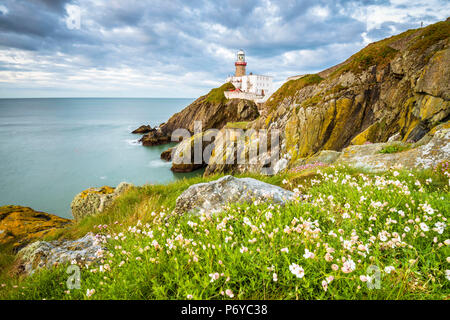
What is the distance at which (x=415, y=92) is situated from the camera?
1662cm

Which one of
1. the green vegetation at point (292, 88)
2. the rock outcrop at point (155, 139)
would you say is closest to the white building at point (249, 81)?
the rock outcrop at point (155, 139)

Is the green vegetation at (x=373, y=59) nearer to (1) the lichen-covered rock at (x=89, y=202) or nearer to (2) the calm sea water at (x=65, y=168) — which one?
(1) the lichen-covered rock at (x=89, y=202)

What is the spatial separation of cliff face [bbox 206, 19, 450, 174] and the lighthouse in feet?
→ 320

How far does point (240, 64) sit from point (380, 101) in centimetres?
10637

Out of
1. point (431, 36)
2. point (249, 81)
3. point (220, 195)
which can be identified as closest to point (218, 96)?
point (249, 81)

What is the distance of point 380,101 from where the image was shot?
20219 millimetres

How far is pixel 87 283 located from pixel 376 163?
1005 cm

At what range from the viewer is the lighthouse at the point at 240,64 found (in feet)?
380

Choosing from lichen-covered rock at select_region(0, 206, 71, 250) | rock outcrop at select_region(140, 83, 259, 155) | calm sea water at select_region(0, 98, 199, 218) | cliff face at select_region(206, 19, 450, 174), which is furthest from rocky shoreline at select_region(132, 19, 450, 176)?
rock outcrop at select_region(140, 83, 259, 155)

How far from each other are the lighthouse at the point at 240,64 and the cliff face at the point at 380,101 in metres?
97.7

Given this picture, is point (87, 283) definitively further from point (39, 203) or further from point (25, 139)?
point (25, 139)

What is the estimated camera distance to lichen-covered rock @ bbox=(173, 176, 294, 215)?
525cm

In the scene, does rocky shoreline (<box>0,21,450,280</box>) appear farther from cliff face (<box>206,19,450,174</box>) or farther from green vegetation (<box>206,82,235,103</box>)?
green vegetation (<box>206,82,235,103</box>)

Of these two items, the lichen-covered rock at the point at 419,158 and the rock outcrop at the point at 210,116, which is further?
the rock outcrop at the point at 210,116
